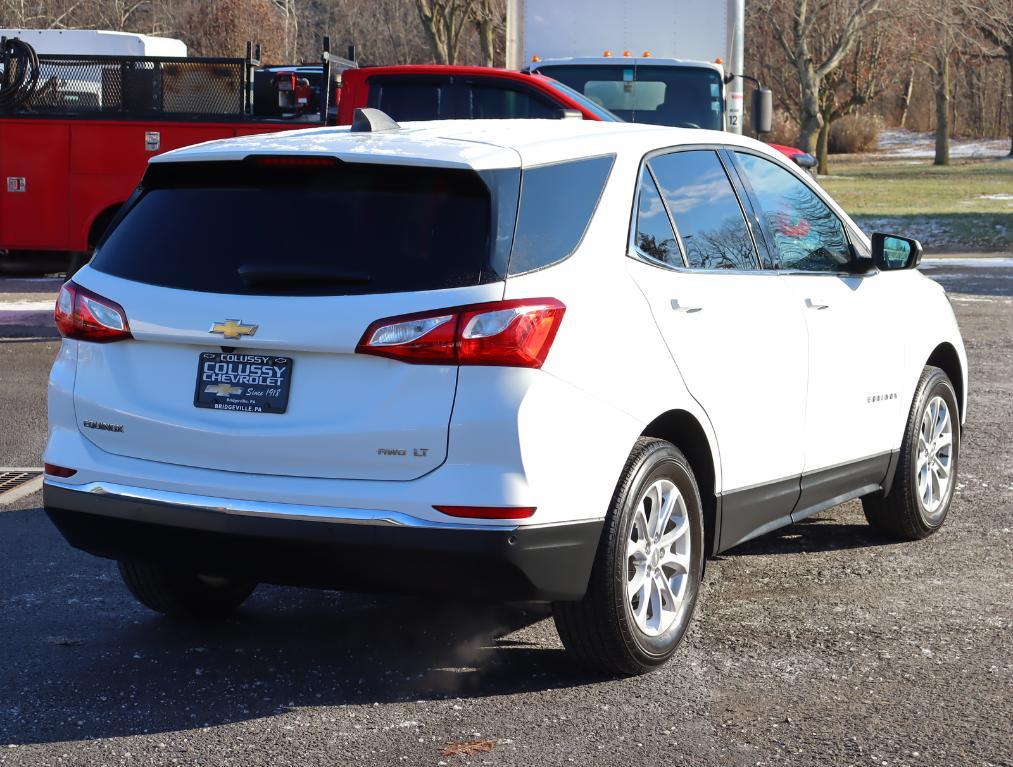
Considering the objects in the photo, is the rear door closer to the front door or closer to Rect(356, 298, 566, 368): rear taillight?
the front door

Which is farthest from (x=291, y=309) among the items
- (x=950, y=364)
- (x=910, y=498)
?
(x=950, y=364)

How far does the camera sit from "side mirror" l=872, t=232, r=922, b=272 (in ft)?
20.3

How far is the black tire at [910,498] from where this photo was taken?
6.40 m

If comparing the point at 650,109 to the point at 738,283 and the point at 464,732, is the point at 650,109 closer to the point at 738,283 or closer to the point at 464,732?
the point at 738,283

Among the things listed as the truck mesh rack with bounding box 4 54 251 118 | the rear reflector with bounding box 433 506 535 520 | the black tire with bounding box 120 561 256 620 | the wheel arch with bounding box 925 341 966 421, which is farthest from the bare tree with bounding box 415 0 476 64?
the rear reflector with bounding box 433 506 535 520

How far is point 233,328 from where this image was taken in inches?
170

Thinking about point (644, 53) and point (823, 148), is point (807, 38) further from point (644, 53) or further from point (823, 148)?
point (644, 53)

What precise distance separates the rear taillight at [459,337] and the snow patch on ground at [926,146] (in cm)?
6096

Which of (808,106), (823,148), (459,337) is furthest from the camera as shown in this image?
(823,148)

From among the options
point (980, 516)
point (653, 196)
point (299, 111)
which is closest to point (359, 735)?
point (653, 196)

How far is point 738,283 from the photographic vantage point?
17.2 ft

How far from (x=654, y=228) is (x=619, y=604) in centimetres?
122

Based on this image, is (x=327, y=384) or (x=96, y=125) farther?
(x=96, y=125)

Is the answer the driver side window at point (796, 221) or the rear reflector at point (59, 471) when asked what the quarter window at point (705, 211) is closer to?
the driver side window at point (796, 221)
